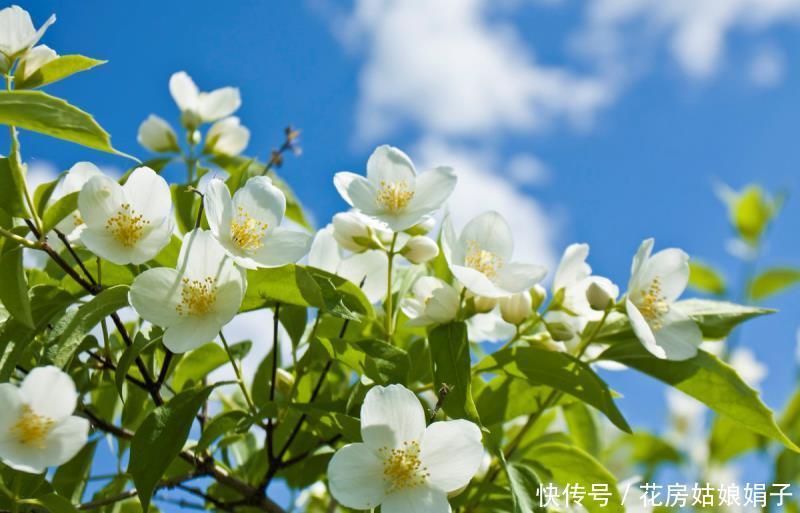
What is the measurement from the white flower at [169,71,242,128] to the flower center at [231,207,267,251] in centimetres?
77

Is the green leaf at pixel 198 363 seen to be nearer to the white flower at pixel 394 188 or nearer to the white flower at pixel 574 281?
the white flower at pixel 394 188

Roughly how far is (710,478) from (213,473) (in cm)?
164

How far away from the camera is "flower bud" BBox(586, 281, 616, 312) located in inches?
51.3

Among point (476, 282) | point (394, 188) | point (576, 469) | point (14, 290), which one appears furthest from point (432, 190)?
point (14, 290)

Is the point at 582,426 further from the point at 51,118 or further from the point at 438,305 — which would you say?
the point at 51,118

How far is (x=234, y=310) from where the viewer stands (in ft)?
3.60

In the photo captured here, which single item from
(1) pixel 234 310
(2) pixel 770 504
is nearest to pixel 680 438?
(2) pixel 770 504

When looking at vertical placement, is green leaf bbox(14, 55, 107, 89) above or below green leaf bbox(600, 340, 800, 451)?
above

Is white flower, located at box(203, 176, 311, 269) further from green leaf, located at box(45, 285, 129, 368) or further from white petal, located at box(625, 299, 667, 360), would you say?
white petal, located at box(625, 299, 667, 360)

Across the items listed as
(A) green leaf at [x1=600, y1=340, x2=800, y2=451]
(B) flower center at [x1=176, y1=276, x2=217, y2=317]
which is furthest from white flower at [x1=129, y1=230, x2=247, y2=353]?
(A) green leaf at [x1=600, y1=340, x2=800, y2=451]

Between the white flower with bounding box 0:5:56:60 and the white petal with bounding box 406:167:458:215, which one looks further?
the white petal with bounding box 406:167:458:215

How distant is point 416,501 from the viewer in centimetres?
109

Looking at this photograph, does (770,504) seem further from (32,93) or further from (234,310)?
(32,93)

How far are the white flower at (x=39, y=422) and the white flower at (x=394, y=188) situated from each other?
54 cm
